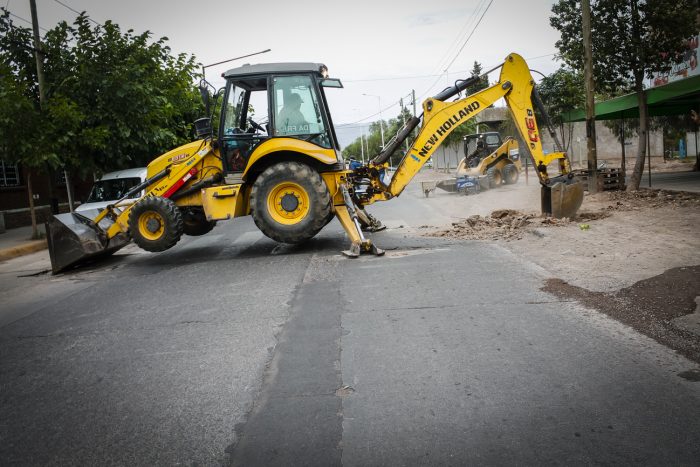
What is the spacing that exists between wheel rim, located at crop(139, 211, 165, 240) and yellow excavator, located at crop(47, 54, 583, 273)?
2 cm

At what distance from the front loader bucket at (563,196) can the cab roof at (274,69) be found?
526cm

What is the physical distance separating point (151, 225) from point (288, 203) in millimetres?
2501

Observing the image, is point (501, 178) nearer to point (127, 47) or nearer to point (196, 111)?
point (196, 111)

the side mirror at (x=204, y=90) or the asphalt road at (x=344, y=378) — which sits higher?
the side mirror at (x=204, y=90)

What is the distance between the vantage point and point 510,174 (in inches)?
938

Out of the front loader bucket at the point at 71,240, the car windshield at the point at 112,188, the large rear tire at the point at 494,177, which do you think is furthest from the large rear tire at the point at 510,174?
the front loader bucket at the point at 71,240

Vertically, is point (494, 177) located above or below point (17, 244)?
above

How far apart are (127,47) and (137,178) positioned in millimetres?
4151

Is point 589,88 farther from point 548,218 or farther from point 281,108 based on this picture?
point 281,108

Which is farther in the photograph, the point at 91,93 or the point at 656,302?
the point at 91,93

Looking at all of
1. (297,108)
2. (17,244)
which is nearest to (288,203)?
(297,108)

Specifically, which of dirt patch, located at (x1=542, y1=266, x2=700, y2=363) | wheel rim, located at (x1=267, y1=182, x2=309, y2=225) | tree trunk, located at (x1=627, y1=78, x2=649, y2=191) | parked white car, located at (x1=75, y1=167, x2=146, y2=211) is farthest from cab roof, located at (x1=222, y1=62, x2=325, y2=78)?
tree trunk, located at (x1=627, y1=78, x2=649, y2=191)

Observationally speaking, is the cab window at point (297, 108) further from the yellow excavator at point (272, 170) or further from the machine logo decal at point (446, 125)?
the machine logo decal at point (446, 125)

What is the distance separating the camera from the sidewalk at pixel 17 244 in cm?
1392
